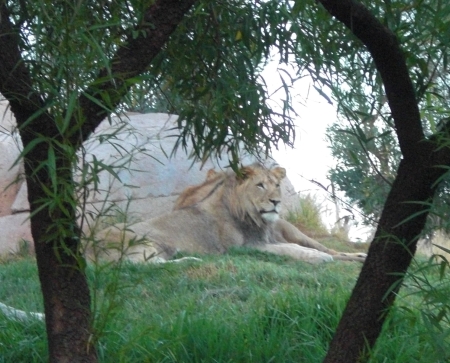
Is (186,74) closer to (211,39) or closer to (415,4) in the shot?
(211,39)

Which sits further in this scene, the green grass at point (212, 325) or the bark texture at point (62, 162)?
the green grass at point (212, 325)

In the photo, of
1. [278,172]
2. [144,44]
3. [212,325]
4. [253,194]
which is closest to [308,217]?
[278,172]

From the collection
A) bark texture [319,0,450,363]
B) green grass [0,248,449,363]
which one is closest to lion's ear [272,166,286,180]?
green grass [0,248,449,363]

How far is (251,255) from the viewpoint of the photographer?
775cm

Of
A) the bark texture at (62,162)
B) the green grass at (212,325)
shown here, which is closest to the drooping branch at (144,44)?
the bark texture at (62,162)

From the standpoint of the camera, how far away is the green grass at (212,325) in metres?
3.77

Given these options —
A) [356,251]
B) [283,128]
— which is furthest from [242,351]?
[356,251]

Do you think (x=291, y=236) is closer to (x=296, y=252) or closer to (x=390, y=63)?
(x=296, y=252)

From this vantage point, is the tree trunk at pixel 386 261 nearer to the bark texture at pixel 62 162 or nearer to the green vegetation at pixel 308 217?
the bark texture at pixel 62 162

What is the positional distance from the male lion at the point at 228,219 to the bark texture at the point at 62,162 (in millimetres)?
5005

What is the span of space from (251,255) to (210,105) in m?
4.28

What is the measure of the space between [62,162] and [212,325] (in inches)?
60.7

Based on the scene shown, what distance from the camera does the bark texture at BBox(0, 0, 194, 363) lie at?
2889 millimetres

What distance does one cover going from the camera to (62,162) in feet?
9.25
